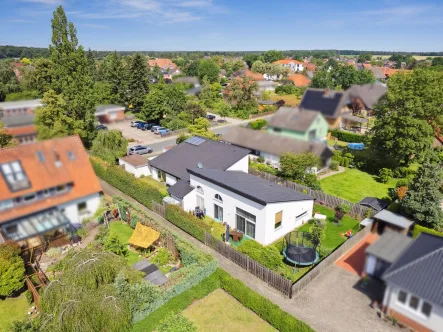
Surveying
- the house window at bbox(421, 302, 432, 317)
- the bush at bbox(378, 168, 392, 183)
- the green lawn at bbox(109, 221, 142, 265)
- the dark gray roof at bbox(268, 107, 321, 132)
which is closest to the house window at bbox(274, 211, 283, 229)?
the green lawn at bbox(109, 221, 142, 265)

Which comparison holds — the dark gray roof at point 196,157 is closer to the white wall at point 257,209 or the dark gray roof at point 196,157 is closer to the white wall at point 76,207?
the white wall at point 257,209

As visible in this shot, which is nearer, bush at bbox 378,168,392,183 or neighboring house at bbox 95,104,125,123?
neighboring house at bbox 95,104,125,123

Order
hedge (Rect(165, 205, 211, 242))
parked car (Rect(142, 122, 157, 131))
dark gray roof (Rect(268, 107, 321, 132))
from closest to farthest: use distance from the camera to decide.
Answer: dark gray roof (Rect(268, 107, 321, 132))
hedge (Rect(165, 205, 211, 242))
parked car (Rect(142, 122, 157, 131))

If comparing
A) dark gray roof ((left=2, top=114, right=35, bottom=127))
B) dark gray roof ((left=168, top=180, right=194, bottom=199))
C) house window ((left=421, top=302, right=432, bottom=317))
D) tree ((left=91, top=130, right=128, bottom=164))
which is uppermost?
dark gray roof ((left=2, top=114, right=35, bottom=127))

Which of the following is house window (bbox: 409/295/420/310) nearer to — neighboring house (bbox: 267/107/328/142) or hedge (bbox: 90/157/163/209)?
neighboring house (bbox: 267/107/328/142)

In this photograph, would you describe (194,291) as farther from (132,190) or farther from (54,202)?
(54,202)

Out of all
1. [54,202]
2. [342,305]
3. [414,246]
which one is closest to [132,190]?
[342,305]

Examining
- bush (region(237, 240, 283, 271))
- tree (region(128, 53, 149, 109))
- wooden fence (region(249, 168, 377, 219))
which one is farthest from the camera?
tree (region(128, 53, 149, 109))
